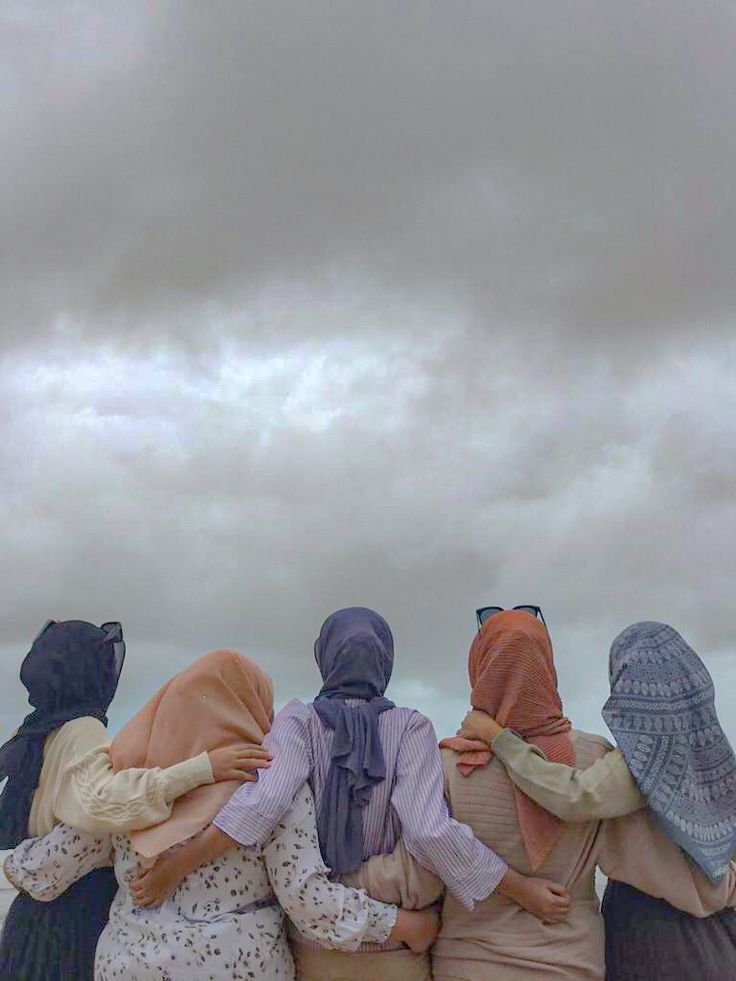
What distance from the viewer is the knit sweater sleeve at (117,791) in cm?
330

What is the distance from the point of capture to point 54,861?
11.7ft

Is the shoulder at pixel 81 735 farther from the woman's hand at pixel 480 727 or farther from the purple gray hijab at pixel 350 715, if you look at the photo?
the woman's hand at pixel 480 727

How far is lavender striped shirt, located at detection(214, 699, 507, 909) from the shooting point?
10.6 feet

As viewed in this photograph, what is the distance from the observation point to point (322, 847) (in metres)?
3.32

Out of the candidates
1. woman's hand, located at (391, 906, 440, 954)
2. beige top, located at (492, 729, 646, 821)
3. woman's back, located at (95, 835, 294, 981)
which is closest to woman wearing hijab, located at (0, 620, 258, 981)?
woman's back, located at (95, 835, 294, 981)

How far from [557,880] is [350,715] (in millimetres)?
935

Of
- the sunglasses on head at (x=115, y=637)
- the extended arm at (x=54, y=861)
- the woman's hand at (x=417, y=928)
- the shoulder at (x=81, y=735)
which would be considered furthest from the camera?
the sunglasses on head at (x=115, y=637)

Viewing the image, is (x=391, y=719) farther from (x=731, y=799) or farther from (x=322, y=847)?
(x=731, y=799)

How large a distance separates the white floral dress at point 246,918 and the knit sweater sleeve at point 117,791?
215mm

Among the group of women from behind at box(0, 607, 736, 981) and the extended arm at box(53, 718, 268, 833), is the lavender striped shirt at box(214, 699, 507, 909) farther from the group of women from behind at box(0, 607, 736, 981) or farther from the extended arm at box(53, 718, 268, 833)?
the extended arm at box(53, 718, 268, 833)

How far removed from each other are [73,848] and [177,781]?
0.60m

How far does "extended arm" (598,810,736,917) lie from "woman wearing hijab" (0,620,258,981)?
1340 mm

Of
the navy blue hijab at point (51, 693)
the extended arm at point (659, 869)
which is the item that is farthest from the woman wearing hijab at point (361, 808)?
the navy blue hijab at point (51, 693)

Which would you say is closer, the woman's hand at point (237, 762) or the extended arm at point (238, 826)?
the extended arm at point (238, 826)
